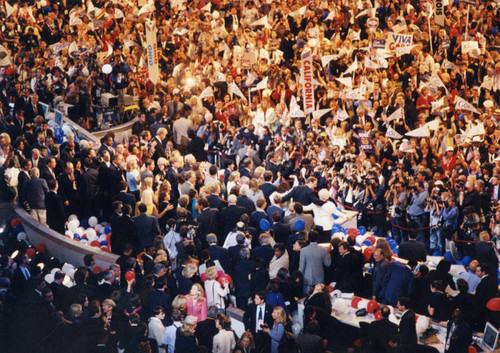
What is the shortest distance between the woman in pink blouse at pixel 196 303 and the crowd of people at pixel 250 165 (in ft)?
0.07

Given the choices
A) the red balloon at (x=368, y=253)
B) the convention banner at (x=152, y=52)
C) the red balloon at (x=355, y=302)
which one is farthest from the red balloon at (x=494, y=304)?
the convention banner at (x=152, y=52)

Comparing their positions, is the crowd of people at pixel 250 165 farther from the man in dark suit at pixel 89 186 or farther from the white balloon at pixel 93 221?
the white balloon at pixel 93 221

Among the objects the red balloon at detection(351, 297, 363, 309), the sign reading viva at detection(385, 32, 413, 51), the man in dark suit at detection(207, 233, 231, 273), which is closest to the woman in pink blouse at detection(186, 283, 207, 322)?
the man in dark suit at detection(207, 233, 231, 273)

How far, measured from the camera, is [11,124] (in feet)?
60.7

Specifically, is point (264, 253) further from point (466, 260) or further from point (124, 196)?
point (466, 260)

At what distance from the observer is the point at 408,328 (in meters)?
11.5

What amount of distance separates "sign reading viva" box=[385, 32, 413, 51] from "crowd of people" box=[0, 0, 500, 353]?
0.22ft

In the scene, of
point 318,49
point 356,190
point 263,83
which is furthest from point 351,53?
point 356,190

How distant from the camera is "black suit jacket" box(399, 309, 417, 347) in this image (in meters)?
11.4

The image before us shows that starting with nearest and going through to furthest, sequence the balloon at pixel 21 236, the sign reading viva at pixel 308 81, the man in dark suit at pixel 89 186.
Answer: the balloon at pixel 21 236, the man in dark suit at pixel 89 186, the sign reading viva at pixel 308 81

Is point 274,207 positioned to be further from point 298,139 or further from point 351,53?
point 351,53

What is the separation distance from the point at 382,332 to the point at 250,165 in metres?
6.63

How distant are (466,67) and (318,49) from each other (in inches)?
154

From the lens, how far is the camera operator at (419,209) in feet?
52.8
